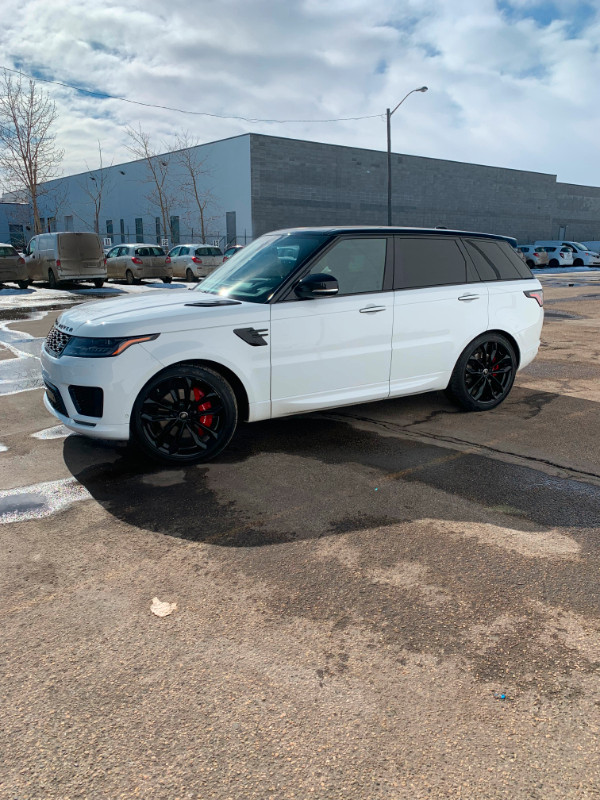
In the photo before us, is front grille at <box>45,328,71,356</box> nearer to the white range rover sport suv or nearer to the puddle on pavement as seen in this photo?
the white range rover sport suv

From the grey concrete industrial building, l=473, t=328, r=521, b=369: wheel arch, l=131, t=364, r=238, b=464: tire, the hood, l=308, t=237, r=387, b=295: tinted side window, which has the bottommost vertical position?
l=131, t=364, r=238, b=464: tire

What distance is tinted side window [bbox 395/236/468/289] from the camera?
587cm

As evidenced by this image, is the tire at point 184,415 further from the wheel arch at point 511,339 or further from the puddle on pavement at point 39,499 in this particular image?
the wheel arch at point 511,339

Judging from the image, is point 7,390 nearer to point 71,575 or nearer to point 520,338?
point 71,575

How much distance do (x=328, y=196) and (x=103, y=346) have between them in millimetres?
43400

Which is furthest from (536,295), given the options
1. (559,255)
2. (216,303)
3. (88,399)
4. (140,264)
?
(559,255)

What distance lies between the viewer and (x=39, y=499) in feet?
14.2

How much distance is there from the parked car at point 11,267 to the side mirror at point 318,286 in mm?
20405

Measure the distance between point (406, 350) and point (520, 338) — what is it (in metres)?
1.58

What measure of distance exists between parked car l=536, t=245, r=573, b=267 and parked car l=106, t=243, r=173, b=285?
2511 cm

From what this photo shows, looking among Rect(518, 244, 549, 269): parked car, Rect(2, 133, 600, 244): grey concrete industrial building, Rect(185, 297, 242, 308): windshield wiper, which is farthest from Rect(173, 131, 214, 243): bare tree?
Rect(185, 297, 242, 308): windshield wiper

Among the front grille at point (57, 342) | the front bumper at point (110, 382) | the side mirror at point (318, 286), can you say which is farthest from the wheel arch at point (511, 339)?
the front grille at point (57, 342)

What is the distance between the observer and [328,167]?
45.3 m

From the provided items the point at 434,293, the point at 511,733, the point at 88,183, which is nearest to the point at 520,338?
the point at 434,293
